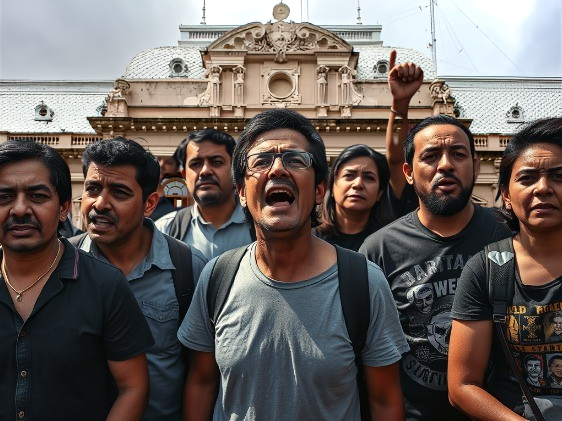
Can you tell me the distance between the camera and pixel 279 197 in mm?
2535

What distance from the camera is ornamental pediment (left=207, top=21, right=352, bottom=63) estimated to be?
2541cm

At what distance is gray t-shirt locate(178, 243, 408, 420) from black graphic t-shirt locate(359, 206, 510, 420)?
57 cm

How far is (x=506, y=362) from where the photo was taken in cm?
248

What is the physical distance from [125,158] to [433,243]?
6.36 ft

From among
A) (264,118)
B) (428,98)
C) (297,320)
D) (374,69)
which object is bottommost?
(297,320)

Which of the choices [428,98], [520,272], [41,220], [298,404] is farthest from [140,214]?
[428,98]

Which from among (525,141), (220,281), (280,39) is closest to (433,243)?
(525,141)

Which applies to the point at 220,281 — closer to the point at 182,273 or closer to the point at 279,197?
the point at 279,197

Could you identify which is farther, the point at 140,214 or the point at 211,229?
the point at 211,229

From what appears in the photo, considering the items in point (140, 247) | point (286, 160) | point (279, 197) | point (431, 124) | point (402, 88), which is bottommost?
point (140, 247)

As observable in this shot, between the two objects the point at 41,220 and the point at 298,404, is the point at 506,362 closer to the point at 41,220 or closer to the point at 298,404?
the point at 298,404

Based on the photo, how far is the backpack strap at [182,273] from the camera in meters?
3.07

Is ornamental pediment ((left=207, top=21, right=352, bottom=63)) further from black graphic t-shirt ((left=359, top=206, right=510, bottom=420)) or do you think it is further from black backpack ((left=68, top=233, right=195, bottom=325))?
black graphic t-shirt ((left=359, top=206, right=510, bottom=420))

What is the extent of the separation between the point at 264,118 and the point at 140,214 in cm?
109
